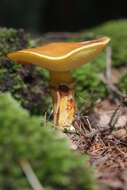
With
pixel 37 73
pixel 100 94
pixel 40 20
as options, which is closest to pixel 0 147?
pixel 37 73

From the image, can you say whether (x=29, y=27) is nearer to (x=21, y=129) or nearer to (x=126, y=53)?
(x=126, y=53)

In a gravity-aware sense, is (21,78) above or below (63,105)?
above

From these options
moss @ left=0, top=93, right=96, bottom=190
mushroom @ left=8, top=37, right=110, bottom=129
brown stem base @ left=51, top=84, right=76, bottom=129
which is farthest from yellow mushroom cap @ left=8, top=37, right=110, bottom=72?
moss @ left=0, top=93, right=96, bottom=190

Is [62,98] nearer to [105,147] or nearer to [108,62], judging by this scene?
[105,147]

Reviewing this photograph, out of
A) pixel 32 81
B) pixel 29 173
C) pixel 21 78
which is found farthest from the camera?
pixel 32 81

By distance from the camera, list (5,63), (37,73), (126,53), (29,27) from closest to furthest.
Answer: (5,63) → (37,73) → (126,53) → (29,27)

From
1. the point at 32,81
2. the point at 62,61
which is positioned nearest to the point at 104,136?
the point at 62,61

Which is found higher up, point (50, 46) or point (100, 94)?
point (50, 46)

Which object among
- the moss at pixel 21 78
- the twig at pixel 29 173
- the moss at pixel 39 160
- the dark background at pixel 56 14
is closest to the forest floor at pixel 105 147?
the moss at pixel 39 160

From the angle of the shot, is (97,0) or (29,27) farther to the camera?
(29,27)
